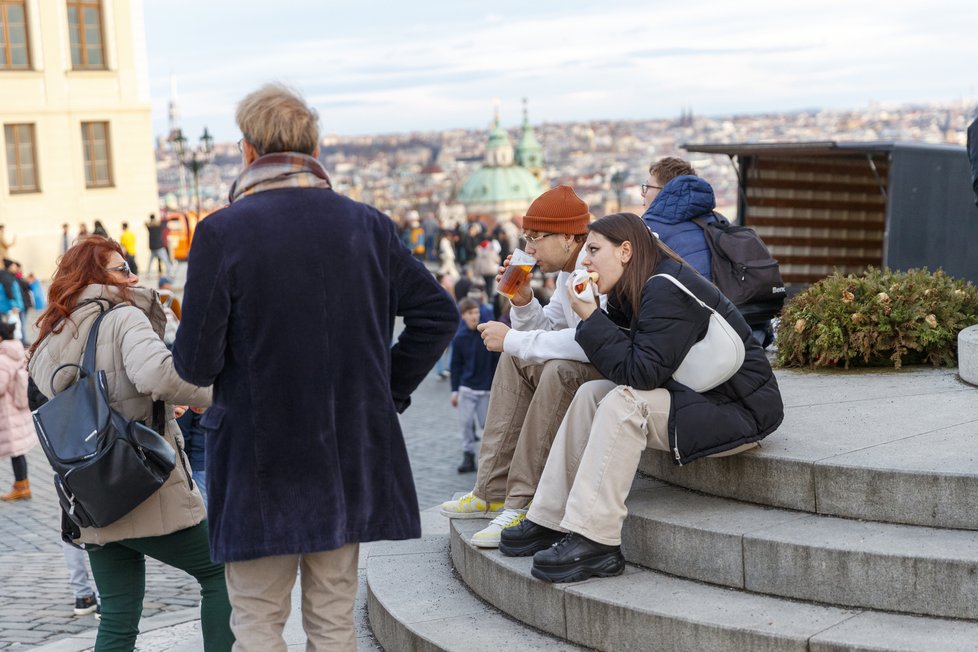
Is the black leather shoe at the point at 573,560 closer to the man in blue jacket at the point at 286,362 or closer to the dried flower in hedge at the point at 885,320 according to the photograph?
the man in blue jacket at the point at 286,362

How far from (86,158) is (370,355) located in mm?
35914

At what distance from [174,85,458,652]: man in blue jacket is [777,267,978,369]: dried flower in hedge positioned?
3829 millimetres

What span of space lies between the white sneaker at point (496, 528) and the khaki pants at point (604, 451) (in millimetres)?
467

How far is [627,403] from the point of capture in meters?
3.84

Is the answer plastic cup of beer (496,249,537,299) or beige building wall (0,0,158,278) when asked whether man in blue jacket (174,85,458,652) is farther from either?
beige building wall (0,0,158,278)

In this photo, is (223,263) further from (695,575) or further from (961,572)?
(961,572)

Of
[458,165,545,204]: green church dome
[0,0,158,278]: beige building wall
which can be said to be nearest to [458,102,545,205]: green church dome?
[458,165,545,204]: green church dome

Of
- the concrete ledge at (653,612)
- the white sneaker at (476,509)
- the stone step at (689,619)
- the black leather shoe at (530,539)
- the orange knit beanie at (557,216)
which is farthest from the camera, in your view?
the white sneaker at (476,509)

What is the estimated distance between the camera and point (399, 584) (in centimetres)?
474

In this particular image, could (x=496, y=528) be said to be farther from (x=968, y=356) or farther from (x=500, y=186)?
(x=500, y=186)

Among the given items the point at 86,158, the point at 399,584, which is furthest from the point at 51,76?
the point at 399,584

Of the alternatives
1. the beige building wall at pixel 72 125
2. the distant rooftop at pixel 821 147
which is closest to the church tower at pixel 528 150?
the beige building wall at pixel 72 125

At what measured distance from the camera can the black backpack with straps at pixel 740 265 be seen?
578 cm

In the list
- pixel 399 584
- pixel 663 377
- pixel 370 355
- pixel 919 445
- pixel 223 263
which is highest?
pixel 223 263
